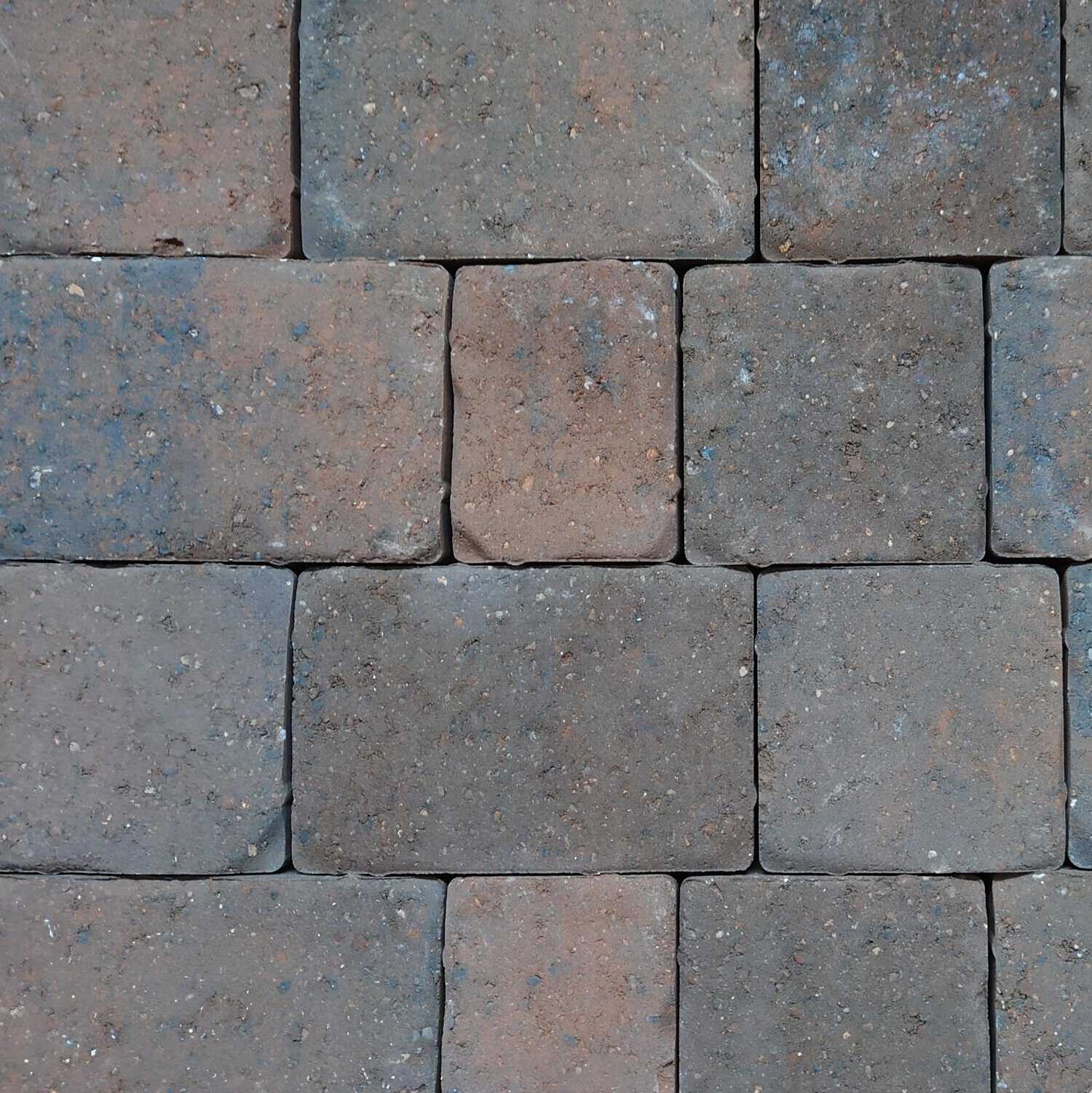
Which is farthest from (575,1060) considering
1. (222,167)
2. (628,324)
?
(222,167)

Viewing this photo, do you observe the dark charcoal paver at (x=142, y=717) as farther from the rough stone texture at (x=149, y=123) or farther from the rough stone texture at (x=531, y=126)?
the rough stone texture at (x=531, y=126)

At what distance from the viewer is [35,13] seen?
139cm

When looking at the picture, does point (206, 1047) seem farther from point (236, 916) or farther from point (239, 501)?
point (239, 501)

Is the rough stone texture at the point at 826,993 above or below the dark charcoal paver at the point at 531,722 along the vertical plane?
below

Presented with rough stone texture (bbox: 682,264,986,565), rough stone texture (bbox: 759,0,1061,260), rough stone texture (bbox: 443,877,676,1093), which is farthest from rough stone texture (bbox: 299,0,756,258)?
rough stone texture (bbox: 443,877,676,1093)

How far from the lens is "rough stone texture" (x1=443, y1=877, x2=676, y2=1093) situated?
1.39 m

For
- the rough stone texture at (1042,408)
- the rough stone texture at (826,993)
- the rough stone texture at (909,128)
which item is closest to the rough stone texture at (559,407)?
the rough stone texture at (909,128)

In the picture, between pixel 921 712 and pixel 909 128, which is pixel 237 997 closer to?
pixel 921 712

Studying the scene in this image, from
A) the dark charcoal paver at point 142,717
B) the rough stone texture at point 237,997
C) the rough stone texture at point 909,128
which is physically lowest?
the rough stone texture at point 237,997

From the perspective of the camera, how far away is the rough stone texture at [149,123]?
139 centimetres

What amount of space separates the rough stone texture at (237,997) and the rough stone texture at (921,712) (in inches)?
34.5

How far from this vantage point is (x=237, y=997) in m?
1.40

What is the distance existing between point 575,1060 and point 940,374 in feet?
5.39

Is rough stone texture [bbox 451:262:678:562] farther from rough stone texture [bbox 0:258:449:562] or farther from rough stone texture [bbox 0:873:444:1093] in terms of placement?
rough stone texture [bbox 0:873:444:1093]
